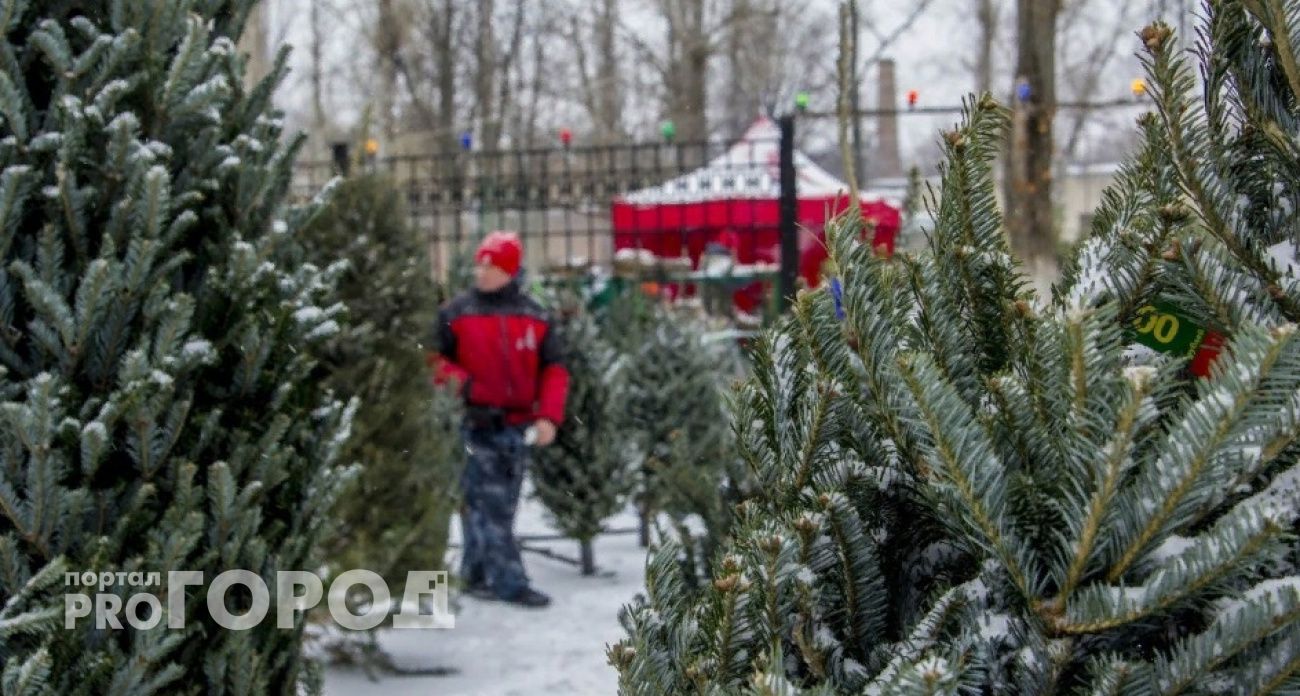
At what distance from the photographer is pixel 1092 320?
46.3 inches

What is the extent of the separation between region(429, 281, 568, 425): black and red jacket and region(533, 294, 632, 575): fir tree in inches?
32.4

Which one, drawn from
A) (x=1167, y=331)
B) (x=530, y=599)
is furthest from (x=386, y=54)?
(x=1167, y=331)

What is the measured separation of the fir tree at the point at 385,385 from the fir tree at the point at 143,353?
2901 millimetres

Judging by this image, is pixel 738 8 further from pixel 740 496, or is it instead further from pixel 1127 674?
pixel 1127 674

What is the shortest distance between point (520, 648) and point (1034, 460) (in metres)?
5.18

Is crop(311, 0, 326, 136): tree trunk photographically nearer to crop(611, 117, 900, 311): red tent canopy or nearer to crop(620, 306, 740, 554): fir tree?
crop(611, 117, 900, 311): red tent canopy

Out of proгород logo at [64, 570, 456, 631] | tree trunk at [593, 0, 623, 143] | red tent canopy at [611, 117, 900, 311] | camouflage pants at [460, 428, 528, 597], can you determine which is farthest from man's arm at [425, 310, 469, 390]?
tree trunk at [593, 0, 623, 143]

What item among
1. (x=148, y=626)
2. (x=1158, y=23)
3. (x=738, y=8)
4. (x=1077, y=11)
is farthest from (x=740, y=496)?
(x=1077, y=11)

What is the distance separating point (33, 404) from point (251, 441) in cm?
41

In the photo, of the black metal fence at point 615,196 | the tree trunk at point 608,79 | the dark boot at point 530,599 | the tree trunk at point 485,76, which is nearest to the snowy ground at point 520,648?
the dark boot at point 530,599

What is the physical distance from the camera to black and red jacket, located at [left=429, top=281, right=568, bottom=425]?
22.4ft

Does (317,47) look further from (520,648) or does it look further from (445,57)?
(520,648)

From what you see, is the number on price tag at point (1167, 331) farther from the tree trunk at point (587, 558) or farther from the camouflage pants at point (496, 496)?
the tree trunk at point (587, 558)

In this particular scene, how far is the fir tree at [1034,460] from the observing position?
1.16 m
